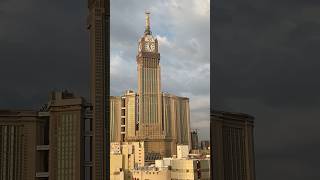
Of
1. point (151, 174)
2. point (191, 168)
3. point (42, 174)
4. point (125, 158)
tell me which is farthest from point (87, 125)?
point (151, 174)

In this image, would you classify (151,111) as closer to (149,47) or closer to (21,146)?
(149,47)

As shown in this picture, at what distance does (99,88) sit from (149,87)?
0.93 meters

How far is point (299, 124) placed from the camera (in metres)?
1.84

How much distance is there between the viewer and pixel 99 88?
2.20m

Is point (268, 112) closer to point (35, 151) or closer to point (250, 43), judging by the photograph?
point (250, 43)

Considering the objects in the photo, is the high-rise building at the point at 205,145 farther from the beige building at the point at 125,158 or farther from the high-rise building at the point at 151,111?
the beige building at the point at 125,158

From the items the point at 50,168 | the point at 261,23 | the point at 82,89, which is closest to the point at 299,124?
the point at 261,23

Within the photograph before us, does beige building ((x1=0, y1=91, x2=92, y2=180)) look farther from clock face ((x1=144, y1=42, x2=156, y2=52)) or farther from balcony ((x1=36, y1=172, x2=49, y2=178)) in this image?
clock face ((x1=144, y1=42, x2=156, y2=52))

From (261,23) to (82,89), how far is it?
108 centimetres

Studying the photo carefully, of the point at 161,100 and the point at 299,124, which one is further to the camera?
the point at 161,100

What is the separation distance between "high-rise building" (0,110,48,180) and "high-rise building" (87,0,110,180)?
30 cm

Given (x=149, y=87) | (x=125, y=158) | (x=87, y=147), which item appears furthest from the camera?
(x=149, y=87)

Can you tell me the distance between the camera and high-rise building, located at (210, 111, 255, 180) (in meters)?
2.11

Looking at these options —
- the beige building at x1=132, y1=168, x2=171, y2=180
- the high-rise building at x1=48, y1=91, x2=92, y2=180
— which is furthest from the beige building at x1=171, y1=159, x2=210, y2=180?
the high-rise building at x1=48, y1=91, x2=92, y2=180
